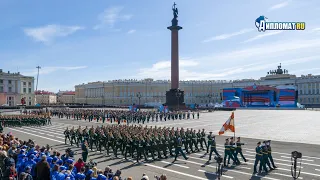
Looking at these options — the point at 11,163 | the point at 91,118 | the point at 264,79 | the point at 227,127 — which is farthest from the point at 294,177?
the point at 264,79

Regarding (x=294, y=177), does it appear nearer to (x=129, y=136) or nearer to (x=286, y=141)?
(x=129, y=136)

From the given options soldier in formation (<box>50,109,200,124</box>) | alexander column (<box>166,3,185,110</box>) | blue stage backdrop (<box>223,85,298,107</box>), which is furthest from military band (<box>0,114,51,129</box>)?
blue stage backdrop (<box>223,85,298,107</box>)

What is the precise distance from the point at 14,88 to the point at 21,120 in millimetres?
76060

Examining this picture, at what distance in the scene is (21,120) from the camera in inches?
1479

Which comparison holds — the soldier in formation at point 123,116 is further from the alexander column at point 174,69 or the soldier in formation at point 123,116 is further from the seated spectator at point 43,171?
the seated spectator at point 43,171

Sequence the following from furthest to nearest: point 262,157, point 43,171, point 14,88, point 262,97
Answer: point 14,88 < point 262,97 < point 262,157 < point 43,171

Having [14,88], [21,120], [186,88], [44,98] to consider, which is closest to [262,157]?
[21,120]

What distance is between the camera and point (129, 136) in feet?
54.3

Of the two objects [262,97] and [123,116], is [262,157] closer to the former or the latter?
[123,116]

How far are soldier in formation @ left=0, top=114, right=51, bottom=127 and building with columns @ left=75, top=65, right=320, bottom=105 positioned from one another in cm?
7479

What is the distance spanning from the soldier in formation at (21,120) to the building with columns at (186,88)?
7479 centimetres

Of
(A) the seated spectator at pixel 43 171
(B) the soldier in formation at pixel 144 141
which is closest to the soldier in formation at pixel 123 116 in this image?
(B) the soldier in formation at pixel 144 141

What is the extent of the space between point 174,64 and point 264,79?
86562 mm

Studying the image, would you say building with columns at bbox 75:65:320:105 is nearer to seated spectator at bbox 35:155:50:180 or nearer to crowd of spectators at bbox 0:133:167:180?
crowd of spectators at bbox 0:133:167:180
